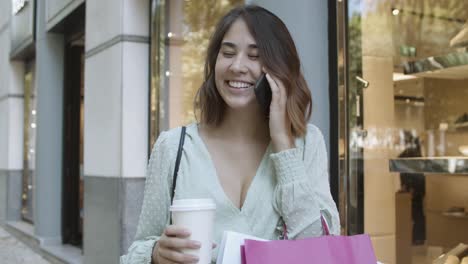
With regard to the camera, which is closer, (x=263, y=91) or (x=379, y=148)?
(x=263, y=91)

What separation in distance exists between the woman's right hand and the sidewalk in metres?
7.28

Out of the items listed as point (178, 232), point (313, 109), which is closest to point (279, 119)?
point (178, 232)

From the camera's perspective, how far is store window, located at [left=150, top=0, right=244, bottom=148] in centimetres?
561

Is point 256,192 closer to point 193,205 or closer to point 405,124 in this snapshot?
point 193,205

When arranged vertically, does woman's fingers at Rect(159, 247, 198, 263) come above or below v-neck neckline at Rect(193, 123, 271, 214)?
below

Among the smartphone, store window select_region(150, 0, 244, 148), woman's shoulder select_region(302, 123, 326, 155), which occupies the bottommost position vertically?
woman's shoulder select_region(302, 123, 326, 155)

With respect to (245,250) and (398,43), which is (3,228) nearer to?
(398,43)

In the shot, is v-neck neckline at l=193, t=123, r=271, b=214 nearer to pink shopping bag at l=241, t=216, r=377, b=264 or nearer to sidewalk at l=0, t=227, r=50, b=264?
pink shopping bag at l=241, t=216, r=377, b=264

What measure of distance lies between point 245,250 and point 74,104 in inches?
313

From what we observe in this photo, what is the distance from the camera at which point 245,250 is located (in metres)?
1.41

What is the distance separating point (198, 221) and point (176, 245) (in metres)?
0.09

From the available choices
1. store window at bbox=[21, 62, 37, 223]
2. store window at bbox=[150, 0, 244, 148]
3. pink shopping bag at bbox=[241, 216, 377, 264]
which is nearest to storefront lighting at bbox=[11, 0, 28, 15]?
store window at bbox=[21, 62, 37, 223]

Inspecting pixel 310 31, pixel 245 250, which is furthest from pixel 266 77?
pixel 310 31

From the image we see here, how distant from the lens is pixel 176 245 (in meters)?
1.42
